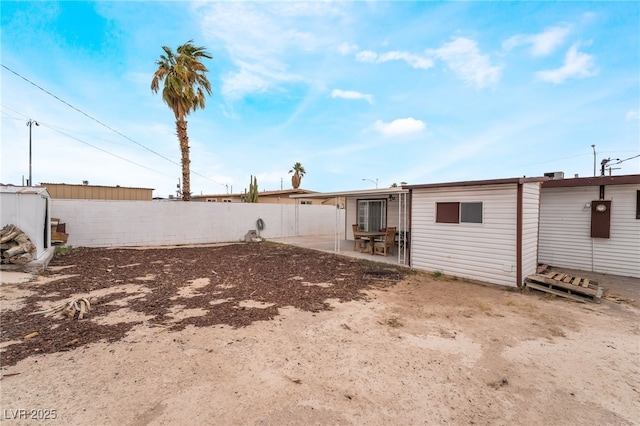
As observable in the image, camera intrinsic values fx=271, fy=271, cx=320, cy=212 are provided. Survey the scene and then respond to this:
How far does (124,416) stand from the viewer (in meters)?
2.17

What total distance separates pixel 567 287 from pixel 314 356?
5730mm

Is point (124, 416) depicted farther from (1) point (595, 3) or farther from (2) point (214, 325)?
(1) point (595, 3)

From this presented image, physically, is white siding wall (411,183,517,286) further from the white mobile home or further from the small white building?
the small white building

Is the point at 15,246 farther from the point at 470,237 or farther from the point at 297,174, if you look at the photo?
the point at 297,174

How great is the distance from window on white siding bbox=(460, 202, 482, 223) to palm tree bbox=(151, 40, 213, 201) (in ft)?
40.0

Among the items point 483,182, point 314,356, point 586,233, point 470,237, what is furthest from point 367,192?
point 314,356

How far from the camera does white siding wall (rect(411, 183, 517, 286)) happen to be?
20.9ft

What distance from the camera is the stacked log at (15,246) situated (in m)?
6.82

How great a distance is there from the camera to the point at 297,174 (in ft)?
107

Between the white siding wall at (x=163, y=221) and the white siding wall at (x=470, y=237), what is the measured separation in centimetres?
981

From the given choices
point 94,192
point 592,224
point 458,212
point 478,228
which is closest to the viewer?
point 478,228

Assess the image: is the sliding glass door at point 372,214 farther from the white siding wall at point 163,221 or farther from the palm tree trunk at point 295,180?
the palm tree trunk at point 295,180

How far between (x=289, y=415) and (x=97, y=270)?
25.4ft

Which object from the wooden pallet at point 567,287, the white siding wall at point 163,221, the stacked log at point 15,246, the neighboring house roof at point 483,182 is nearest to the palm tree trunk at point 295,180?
the white siding wall at point 163,221
